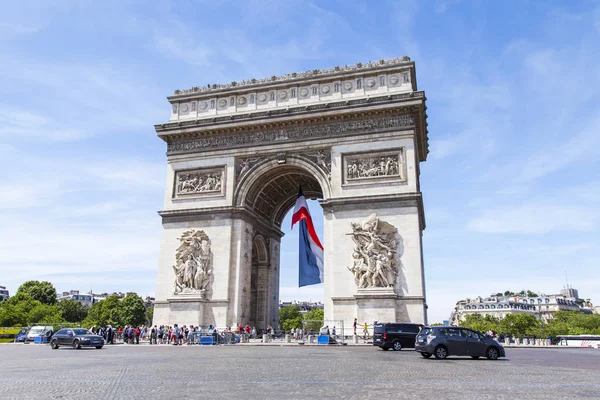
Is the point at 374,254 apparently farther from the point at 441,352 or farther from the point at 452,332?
the point at 441,352

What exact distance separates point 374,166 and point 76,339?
18.2 metres

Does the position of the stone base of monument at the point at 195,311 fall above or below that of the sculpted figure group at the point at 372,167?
below

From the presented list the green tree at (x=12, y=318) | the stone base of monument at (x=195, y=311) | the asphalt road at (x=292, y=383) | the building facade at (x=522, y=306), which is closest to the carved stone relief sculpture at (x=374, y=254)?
the stone base of monument at (x=195, y=311)

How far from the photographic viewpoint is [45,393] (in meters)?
7.70

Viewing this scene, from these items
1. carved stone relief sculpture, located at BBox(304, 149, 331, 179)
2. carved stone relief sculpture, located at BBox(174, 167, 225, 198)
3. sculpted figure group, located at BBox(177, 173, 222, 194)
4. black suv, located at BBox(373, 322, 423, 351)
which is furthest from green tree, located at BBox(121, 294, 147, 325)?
black suv, located at BBox(373, 322, 423, 351)

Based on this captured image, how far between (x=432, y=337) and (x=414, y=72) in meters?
18.7

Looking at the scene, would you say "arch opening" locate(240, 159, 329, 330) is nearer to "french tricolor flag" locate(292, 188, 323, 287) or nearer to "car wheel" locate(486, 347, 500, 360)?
"french tricolor flag" locate(292, 188, 323, 287)

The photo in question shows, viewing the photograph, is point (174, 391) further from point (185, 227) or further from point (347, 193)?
point (185, 227)

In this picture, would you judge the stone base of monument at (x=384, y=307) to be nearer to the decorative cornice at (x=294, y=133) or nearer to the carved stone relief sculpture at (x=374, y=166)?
the carved stone relief sculpture at (x=374, y=166)

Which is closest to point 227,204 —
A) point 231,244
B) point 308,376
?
point 231,244

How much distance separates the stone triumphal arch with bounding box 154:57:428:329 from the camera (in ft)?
88.9

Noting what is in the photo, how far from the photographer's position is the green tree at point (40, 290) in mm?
73062

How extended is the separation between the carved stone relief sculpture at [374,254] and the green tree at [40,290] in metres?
62.8

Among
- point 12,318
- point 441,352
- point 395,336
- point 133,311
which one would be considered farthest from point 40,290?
point 441,352
